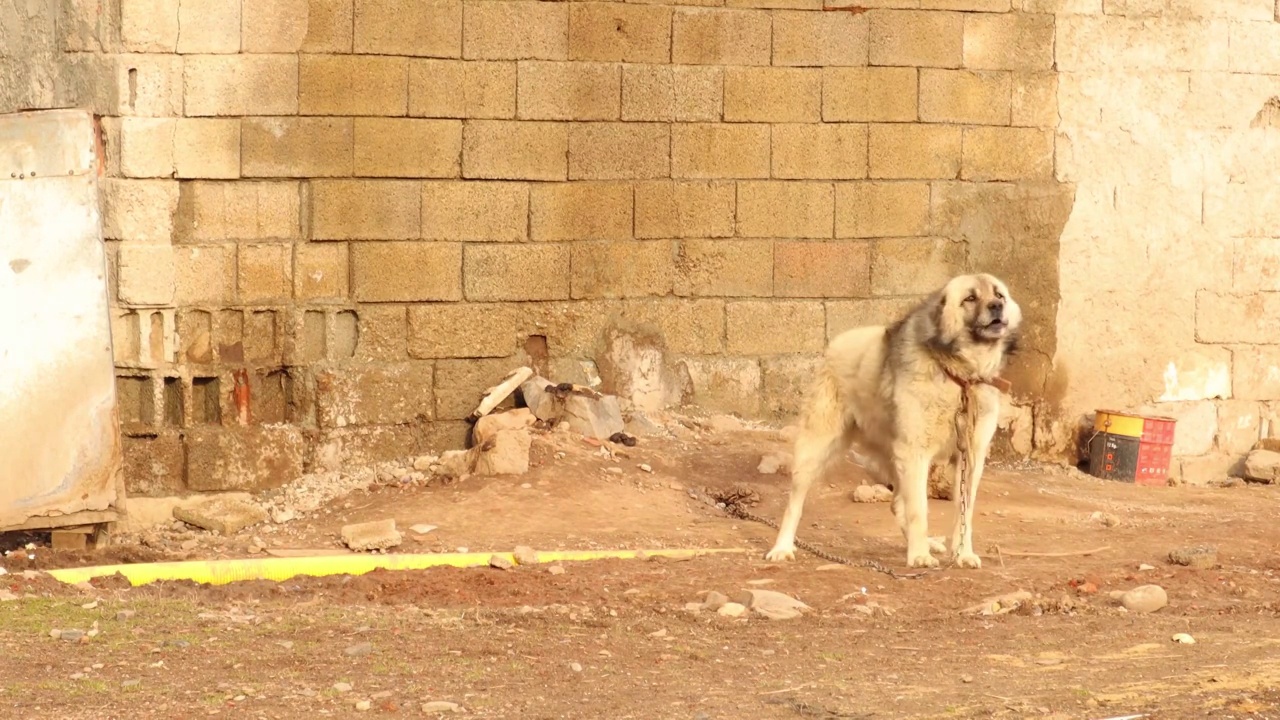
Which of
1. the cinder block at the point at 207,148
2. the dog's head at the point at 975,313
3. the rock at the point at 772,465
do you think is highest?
the cinder block at the point at 207,148

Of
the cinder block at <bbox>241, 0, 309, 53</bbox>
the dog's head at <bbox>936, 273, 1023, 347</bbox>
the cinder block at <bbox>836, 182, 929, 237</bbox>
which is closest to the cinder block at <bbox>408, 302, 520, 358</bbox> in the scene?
the cinder block at <bbox>241, 0, 309, 53</bbox>

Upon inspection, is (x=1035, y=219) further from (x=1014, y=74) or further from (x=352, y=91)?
(x=352, y=91)

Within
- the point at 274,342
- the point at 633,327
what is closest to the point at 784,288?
the point at 633,327

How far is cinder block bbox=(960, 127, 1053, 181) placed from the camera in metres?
→ 11.1

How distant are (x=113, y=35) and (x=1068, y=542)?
6.11 m

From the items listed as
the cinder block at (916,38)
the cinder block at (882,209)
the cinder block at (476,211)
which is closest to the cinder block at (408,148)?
the cinder block at (476,211)

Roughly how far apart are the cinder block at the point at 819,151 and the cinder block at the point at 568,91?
1117mm

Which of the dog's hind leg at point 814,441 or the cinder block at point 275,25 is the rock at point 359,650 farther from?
the cinder block at point 275,25

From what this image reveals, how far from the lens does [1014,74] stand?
36.6ft

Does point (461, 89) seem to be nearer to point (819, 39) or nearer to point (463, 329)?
point (463, 329)

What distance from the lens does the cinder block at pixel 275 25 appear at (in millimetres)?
9719

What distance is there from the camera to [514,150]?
10258 mm

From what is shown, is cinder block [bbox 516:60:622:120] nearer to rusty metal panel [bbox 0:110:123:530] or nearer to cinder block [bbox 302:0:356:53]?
cinder block [bbox 302:0:356:53]

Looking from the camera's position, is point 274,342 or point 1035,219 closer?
point 274,342
